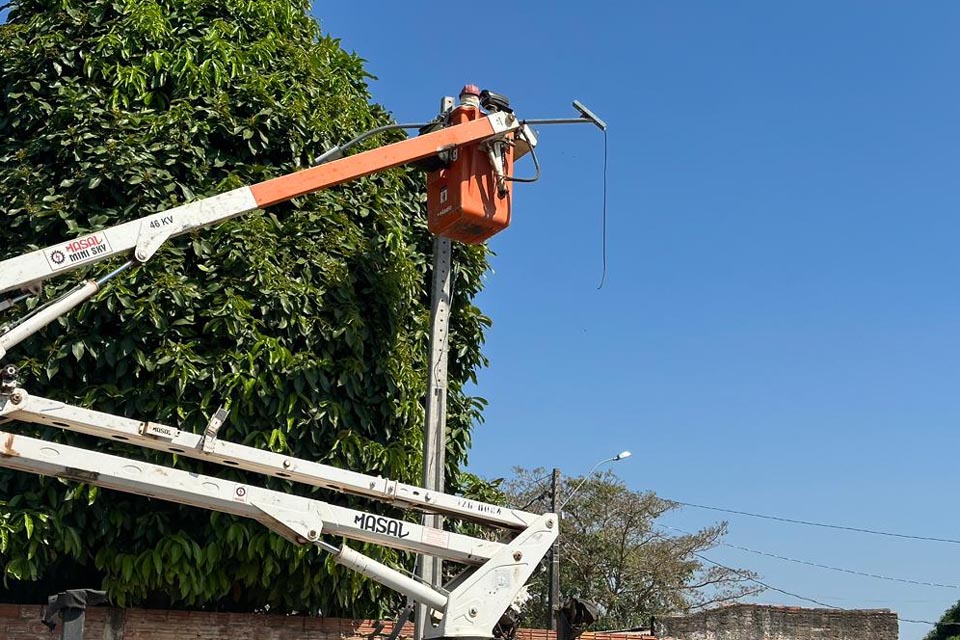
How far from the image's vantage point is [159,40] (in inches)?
450

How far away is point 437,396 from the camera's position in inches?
439

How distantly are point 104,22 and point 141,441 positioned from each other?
18.3 ft

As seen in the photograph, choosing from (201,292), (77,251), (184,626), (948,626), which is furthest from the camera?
(948,626)

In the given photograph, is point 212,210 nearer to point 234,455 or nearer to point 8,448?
point 234,455

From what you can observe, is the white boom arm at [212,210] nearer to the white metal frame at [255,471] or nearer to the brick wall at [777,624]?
the white metal frame at [255,471]

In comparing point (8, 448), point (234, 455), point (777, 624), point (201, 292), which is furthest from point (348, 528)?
point (777, 624)

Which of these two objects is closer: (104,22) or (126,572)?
(126,572)

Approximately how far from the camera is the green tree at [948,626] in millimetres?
44781

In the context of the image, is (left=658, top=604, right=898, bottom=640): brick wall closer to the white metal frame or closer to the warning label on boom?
the white metal frame

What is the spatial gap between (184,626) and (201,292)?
3.34 meters

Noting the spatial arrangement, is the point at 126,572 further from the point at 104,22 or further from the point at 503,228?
the point at 104,22

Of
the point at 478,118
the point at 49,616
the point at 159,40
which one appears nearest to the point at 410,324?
the point at 478,118

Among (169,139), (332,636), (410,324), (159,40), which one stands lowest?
(332,636)

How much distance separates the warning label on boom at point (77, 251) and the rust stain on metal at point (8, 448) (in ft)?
4.14
